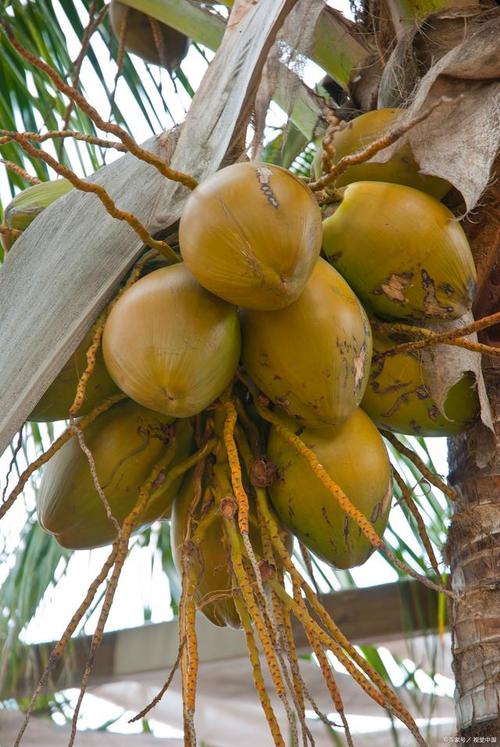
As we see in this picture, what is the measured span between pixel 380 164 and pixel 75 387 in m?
0.47

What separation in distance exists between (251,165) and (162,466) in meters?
0.36

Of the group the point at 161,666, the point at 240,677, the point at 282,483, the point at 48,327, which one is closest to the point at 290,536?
the point at 282,483

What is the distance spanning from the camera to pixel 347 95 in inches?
58.1

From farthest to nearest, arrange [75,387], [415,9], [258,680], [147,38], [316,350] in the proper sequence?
[147,38], [415,9], [75,387], [316,350], [258,680]

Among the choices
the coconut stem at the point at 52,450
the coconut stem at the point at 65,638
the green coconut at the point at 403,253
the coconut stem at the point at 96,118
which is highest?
the coconut stem at the point at 96,118

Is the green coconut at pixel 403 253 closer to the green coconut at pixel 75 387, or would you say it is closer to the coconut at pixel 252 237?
the coconut at pixel 252 237

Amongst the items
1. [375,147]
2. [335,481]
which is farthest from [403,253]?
[335,481]

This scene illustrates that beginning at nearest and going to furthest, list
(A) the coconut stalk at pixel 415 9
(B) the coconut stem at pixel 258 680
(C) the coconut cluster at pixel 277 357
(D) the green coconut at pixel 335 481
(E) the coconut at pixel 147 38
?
1. (B) the coconut stem at pixel 258 680
2. (C) the coconut cluster at pixel 277 357
3. (D) the green coconut at pixel 335 481
4. (A) the coconut stalk at pixel 415 9
5. (E) the coconut at pixel 147 38

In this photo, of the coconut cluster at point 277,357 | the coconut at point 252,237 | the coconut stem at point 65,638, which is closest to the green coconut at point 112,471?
the coconut cluster at point 277,357

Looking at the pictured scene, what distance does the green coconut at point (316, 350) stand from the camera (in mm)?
981

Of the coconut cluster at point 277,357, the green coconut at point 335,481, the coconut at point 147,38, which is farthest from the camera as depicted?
the coconut at point 147,38

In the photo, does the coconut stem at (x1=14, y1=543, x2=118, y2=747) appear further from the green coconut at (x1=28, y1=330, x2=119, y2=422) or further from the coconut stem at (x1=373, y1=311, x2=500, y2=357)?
the coconut stem at (x1=373, y1=311, x2=500, y2=357)

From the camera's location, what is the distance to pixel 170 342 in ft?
3.12

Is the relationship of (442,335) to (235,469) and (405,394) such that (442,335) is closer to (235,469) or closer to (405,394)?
(405,394)
